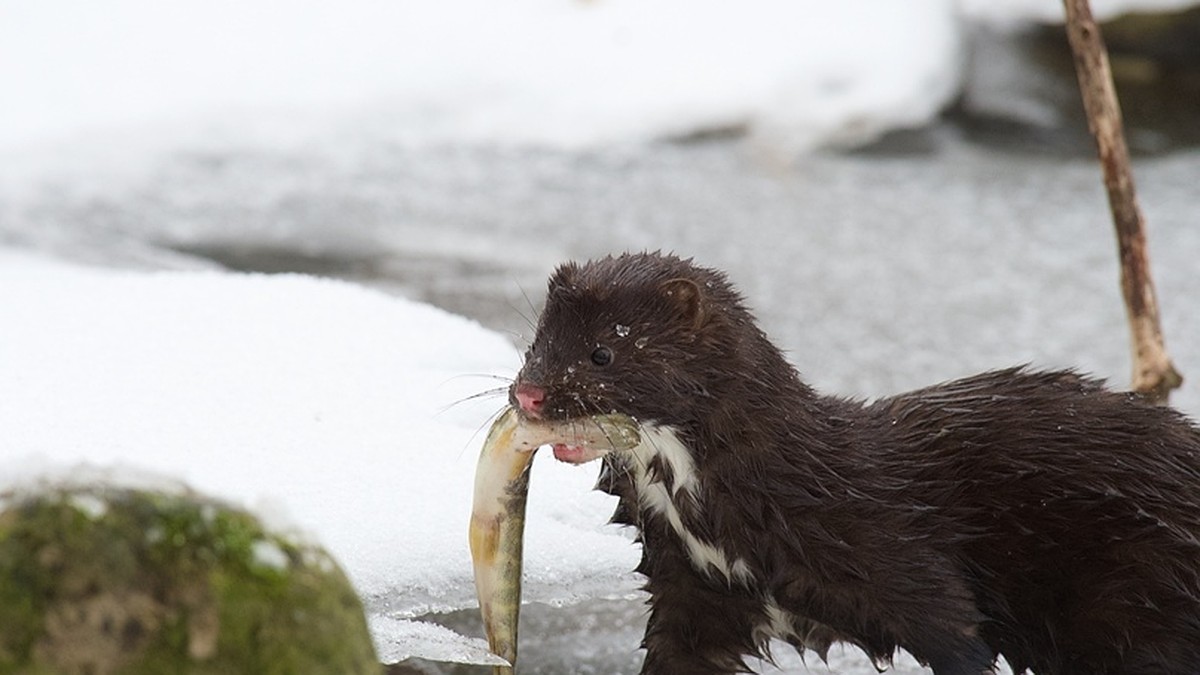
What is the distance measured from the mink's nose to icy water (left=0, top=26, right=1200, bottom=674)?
2.72 metres

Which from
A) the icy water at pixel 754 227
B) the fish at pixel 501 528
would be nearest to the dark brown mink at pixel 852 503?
the fish at pixel 501 528

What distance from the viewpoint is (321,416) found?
160 inches

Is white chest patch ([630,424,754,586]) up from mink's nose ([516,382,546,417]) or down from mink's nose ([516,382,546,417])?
down

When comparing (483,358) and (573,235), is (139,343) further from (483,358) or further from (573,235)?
(573,235)

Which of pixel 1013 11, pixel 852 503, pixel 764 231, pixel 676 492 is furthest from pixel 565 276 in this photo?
pixel 1013 11

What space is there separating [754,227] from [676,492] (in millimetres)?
4525

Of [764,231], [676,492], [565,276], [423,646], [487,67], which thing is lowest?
[423,646]

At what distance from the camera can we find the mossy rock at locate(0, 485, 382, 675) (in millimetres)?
1953

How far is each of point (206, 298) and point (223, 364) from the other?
0.59 meters

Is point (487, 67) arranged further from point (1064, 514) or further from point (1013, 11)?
point (1064, 514)

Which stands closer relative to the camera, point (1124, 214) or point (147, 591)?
point (147, 591)

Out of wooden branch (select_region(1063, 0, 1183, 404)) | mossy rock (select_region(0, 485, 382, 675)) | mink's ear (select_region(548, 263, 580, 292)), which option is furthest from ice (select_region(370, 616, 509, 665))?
wooden branch (select_region(1063, 0, 1183, 404))

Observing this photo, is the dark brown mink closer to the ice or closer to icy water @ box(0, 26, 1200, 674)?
the ice

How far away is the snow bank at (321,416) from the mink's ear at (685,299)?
743 mm
